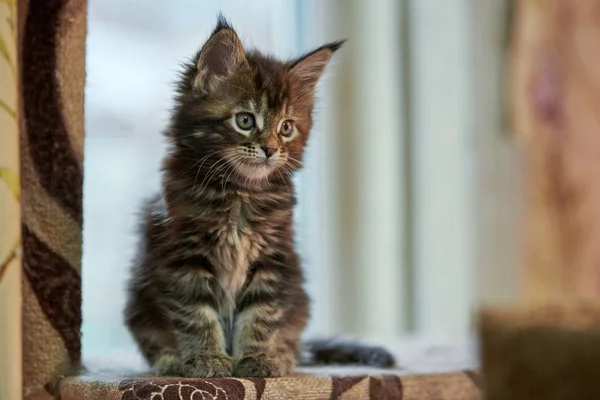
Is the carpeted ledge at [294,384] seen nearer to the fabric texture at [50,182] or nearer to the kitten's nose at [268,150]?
the fabric texture at [50,182]

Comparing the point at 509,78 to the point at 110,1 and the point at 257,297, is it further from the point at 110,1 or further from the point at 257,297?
the point at 257,297

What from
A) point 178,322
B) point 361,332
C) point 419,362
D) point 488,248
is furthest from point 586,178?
point 178,322

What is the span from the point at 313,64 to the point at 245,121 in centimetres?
21

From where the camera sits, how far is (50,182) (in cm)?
141

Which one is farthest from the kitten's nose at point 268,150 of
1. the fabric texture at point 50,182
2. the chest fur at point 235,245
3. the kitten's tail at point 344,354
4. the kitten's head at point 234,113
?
the kitten's tail at point 344,354

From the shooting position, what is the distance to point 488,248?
2920mm

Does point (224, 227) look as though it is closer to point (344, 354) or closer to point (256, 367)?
point (256, 367)

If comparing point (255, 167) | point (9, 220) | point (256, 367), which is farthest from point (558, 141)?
point (9, 220)

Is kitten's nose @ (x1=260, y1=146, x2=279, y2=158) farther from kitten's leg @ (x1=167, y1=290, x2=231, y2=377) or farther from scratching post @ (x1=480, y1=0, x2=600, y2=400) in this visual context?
scratching post @ (x1=480, y1=0, x2=600, y2=400)

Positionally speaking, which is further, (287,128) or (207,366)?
(287,128)

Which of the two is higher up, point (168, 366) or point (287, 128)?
point (287, 128)

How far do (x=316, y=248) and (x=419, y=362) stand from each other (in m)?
1.13

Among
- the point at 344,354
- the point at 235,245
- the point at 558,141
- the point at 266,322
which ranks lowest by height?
the point at 344,354

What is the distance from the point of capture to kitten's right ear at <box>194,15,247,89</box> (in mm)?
1422
